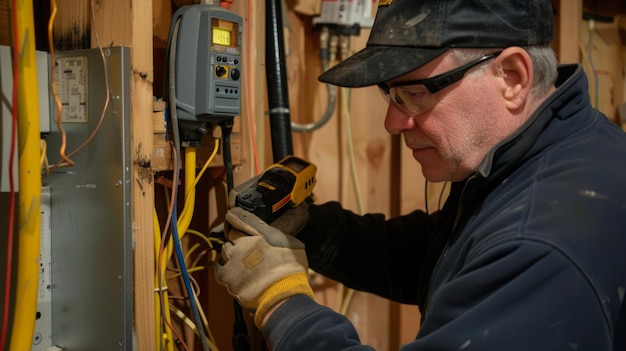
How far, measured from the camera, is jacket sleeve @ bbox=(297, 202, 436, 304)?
1312 mm

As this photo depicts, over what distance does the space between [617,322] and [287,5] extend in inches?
49.5

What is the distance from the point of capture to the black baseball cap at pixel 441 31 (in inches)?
36.0

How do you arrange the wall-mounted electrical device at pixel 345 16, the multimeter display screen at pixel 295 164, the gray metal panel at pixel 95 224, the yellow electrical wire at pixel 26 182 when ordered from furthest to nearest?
the wall-mounted electrical device at pixel 345 16 < the multimeter display screen at pixel 295 164 < the gray metal panel at pixel 95 224 < the yellow electrical wire at pixel 26 182

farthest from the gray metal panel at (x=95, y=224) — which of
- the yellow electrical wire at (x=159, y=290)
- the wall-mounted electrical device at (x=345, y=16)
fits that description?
the wall-mounted electrical device at (x=345, y=16)

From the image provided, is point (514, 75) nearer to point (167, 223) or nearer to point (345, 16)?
point (167, 223)

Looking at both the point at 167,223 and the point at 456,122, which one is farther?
the point at 167,223

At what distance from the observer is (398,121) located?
103cm

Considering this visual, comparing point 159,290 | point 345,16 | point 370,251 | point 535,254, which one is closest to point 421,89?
point 535,254

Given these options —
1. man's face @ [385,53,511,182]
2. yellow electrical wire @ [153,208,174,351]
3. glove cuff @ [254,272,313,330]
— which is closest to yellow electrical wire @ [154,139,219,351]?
Result: yellow electrical wire @ [153,208,174,351]

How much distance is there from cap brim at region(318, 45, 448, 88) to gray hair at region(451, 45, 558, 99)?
4 centimetres

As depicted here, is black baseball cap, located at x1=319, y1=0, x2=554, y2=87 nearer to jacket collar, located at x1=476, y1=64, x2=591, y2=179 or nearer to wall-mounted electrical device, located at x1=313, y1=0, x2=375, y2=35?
jacket collar, located at x1=476, y1=64, x2=591, y2=179

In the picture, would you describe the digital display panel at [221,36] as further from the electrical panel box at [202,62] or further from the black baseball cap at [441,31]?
the black baseball cap at [441,31]

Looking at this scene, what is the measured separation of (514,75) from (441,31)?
0.15m

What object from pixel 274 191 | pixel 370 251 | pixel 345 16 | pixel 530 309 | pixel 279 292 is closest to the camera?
pixel 530 309
